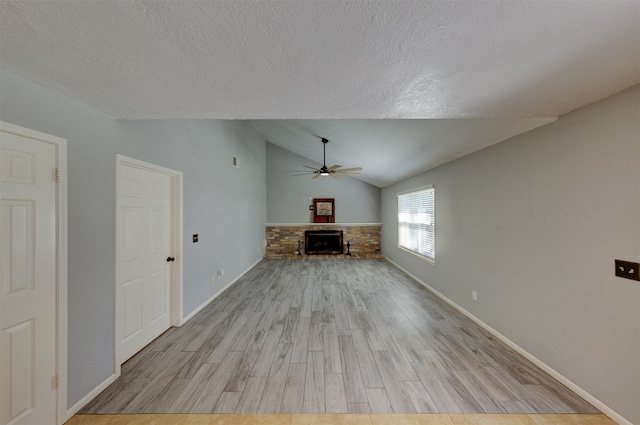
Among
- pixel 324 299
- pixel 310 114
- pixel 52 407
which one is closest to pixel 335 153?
pixel 324 299

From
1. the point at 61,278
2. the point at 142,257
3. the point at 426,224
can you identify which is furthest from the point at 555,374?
the point at 142,257

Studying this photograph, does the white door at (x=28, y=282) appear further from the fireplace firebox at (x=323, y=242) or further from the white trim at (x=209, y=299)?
the fireplace firebox at (x=323, y=242)

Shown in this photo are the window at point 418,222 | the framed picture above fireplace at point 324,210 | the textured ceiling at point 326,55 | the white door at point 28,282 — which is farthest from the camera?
the framed picture above fireplace at point 324,210

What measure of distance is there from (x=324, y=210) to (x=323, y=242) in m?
1.04

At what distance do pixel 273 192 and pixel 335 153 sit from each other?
2.89m

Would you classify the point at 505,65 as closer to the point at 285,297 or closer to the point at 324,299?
the point at 324,299

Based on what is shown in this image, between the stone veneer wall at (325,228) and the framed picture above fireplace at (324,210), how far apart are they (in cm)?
17

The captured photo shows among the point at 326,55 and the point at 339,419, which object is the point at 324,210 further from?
the point at 326,55

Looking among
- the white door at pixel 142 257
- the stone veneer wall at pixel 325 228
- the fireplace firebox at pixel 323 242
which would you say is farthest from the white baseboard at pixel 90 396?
the fireplace firebox at pixel 323 242

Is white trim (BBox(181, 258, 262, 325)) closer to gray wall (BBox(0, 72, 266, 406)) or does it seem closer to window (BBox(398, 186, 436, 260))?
gray wall (BBox(0, 72, 266, 406))

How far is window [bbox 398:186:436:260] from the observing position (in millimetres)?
4414

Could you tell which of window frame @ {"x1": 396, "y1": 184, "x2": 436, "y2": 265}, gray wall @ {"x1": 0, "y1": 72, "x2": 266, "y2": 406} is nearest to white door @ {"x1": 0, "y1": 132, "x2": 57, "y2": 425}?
gray wall @ {"x1": 0, "y1": 72, "x2": 266, "y2": 406}

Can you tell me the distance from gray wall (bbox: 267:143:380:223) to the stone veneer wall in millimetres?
204

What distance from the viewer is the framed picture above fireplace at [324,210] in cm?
772
